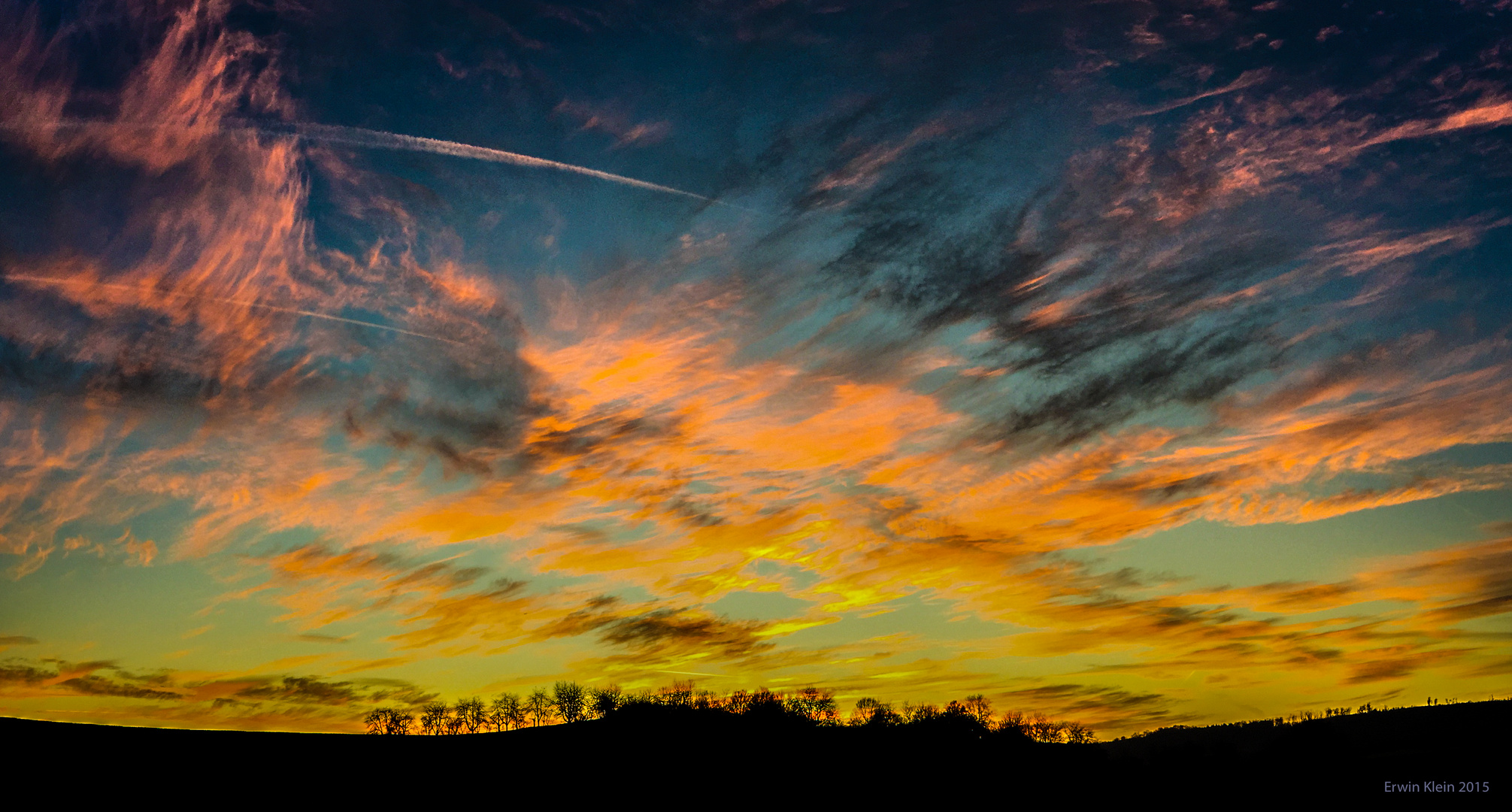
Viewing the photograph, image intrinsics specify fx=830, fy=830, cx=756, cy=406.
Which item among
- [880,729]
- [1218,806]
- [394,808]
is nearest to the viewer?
[394,808]

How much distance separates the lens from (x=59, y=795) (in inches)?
1371

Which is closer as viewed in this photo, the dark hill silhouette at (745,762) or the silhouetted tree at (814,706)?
the dark hill silhouette at (745,762)

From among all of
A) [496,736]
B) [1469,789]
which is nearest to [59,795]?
[496,736]

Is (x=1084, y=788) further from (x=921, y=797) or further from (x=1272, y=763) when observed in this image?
(x=1272, y=763)

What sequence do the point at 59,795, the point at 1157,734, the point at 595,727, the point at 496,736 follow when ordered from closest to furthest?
the point at 59,795 < the point at 496,736 < the point at 595,727 < the point at 1157,734

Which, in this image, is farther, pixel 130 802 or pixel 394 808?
pixel 394 808

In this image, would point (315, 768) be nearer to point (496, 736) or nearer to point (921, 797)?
point (496, 736)

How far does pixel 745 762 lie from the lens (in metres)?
72.7

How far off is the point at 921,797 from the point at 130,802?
6029 cm

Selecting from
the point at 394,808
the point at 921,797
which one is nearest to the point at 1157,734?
the point at 921,797

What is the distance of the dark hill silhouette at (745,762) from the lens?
135ft

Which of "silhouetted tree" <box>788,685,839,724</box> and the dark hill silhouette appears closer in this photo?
the dark hill silhouette

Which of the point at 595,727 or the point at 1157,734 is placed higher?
the point at 595,727

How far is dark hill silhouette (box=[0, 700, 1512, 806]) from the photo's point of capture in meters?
41.1
